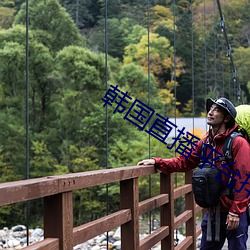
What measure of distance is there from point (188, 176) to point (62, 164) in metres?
11.6

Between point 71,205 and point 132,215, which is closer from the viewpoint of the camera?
point 71,205

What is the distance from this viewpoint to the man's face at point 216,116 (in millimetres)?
1982

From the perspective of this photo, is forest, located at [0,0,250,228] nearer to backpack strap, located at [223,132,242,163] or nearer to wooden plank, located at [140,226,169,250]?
wooden plank, located at [140,226,169,250]

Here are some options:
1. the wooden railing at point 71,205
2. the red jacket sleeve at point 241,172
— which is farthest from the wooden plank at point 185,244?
the red jacket sleeve at point 241,172

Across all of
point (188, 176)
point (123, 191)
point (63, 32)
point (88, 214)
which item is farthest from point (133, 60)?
point (123, 191)

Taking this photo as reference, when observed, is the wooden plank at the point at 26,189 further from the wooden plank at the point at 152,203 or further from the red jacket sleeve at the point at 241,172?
the wooden plank at the point at 152,203

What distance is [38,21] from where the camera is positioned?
15500 millimetres

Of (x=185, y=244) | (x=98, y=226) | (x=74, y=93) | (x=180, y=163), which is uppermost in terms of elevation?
(x=74, y=93)

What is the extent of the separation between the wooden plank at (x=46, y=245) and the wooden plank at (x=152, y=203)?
0.80 meters

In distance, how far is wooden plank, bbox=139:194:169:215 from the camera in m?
2.14

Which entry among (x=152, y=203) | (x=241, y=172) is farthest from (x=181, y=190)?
(x=241, y=172)

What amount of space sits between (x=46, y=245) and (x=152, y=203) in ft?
3.30

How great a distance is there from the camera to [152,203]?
2.26 m

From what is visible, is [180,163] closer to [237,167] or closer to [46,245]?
[237,167]
